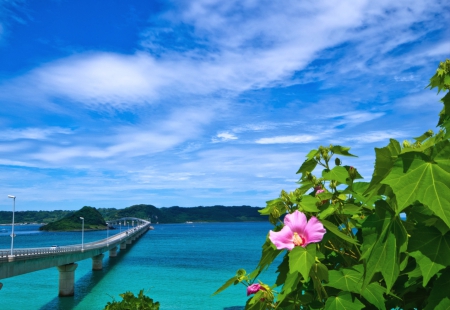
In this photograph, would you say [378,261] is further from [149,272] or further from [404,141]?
[149,272]

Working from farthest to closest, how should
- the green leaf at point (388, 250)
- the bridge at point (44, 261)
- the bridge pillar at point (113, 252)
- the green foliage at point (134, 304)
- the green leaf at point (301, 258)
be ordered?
the bridge pillar at point (113, 252) → the bridge at point (44, 261) → the green foliage at point (134, 304) → the green leaf at point (301, 258) → the green leaf at point (388, 250)

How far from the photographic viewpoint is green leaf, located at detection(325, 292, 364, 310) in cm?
151

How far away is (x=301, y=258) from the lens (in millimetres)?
1348

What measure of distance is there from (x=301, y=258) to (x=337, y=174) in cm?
73

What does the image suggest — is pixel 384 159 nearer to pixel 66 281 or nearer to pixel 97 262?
pixel 66 281

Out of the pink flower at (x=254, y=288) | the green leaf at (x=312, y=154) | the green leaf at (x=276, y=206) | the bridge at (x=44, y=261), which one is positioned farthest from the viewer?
the bridge at (x=44, y=261)

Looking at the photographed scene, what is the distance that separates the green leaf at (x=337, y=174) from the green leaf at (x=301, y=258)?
641 millimetres

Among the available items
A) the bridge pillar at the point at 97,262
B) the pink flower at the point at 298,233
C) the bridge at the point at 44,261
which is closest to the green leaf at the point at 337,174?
the pink flower at the point at 298,233

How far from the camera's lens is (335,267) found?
2.01 meters

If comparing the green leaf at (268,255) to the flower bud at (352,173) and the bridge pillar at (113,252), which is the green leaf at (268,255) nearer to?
the flower bud at (352,173)

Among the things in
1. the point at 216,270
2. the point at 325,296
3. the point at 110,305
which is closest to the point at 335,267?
the point at 325,296

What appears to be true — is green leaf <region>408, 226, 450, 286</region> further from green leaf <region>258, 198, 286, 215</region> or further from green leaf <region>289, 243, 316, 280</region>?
green leaf <region>258, 198, 286, 215</region>

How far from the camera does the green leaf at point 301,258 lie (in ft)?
4.29

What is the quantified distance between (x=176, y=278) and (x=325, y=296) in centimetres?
5266
